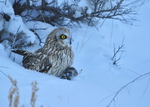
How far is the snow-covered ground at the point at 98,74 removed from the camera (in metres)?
2.30

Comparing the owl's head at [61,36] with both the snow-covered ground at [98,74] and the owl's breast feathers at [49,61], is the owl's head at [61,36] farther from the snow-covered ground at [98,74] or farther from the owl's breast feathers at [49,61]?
the snow-covered ground at [98,74]

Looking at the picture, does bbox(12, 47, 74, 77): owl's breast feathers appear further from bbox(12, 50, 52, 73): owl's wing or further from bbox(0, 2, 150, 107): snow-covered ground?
bbox(0, 2, 150, 107): snow-covered ground

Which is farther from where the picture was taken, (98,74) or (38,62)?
(98,74)

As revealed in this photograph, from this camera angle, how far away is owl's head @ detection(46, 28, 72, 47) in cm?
347

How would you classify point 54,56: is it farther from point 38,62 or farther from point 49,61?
point 38,62

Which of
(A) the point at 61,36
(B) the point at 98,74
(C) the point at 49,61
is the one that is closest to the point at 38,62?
(C) the point at 49,61

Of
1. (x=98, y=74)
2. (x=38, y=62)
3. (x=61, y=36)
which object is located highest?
(x=61, y=36)

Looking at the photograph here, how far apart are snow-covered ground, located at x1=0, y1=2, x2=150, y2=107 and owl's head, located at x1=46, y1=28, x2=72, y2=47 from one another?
0.57m

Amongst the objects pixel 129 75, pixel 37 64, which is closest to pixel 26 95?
pixel 37 64

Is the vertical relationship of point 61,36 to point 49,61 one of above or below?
above

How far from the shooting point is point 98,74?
13.1ft

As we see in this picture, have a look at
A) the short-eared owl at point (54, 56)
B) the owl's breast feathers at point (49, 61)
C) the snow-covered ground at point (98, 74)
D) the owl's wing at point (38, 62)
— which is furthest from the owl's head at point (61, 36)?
the snow-covered ground at point (98, 74)

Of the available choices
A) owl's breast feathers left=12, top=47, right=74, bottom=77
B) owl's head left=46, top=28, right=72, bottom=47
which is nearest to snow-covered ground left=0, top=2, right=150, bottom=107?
owl's breast feathers left=12, top=47, right=74, bottom=77

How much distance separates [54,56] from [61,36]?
314mm
